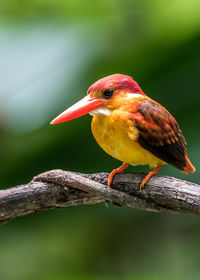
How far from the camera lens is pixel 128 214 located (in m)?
2.65

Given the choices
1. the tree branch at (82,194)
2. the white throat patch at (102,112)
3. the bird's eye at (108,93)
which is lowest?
the tree branch at (82,194)

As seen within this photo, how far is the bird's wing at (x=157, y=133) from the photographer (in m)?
1.50

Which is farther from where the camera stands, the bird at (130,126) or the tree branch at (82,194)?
the bird at (130,126)

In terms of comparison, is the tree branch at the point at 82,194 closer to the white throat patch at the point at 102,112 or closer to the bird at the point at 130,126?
the bird at the point at 130,126

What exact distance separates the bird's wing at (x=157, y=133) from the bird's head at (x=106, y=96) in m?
0.06

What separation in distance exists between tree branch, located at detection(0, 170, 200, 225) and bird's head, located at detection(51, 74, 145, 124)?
200mm

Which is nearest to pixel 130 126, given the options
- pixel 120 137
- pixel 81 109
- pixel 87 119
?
pixel 120 137

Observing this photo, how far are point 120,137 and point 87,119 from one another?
945mm

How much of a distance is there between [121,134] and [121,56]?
4.03 ft

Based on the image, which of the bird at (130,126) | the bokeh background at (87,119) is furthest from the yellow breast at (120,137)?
the bokeh background at (87,119)

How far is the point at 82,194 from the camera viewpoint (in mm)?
1426

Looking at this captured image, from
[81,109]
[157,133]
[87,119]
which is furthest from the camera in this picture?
[87,119]

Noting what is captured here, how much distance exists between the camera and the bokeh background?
2445mm

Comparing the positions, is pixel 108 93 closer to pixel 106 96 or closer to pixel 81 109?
pixel 106 96
